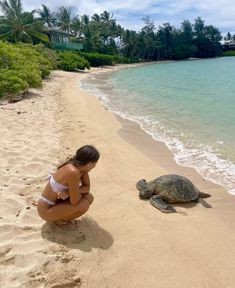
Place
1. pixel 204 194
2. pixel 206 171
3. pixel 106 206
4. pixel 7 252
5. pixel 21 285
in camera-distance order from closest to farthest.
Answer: pixel 21 285, pixel 7 252, pixel 106 206, pixel 204 194, pixel 206 171

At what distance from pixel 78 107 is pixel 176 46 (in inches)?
3293

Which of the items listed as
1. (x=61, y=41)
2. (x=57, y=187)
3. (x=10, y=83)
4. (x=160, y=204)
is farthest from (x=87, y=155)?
(x=61, y=41)

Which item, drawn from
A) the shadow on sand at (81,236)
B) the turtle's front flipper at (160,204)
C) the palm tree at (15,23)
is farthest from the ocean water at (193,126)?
the palm tree at (15,23)

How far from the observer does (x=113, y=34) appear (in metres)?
78.8

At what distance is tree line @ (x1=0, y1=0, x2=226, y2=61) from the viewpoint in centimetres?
4272

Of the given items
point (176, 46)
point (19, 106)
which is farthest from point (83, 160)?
point (176, 46)

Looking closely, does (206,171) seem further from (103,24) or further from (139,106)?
(103,24)

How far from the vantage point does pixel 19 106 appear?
12.6 meters

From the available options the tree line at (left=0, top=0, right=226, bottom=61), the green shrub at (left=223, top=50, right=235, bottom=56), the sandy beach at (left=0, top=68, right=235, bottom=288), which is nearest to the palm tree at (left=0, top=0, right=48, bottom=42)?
the tree line at (left=0, top=0, right=226, bottom=61)

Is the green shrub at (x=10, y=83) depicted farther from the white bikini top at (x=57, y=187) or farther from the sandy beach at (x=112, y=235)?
the white bikini top at (x=57, y=187)

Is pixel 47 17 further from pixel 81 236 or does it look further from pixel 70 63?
pixel 81 236

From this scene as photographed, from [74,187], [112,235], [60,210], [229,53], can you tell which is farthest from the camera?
[229,53]

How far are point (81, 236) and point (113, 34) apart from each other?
259 ft

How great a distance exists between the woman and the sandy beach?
0.79ft
